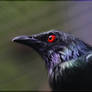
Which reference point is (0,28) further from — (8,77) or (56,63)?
(56,63)

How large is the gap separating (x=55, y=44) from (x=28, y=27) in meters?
1.51

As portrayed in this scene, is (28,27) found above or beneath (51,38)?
above

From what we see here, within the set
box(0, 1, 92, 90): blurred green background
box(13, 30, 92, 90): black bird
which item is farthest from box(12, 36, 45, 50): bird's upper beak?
box(0, 1, 92, 90): blurred green background

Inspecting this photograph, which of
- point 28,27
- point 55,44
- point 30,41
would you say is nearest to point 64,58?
point 55,44

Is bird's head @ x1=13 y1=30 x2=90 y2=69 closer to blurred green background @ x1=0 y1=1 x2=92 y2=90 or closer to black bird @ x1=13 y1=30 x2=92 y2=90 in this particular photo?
black bird @ x1=13 y1=30 x2=92 y2=90

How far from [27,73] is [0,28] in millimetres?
591

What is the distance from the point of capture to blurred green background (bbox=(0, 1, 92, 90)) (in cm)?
271

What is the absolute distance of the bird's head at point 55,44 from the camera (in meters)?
1.39

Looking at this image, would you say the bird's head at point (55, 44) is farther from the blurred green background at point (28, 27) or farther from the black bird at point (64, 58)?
the blurred green background at point (28, 27)

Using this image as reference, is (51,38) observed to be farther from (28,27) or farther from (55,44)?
(28,27)

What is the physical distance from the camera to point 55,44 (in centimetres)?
141

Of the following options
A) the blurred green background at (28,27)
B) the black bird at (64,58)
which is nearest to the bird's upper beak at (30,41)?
the black bird at (64,58)

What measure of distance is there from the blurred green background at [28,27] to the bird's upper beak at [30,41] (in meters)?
1.17

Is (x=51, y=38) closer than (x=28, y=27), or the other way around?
(x=51, y=38)
